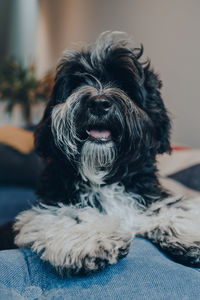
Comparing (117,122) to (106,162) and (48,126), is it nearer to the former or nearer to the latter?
(106,162)

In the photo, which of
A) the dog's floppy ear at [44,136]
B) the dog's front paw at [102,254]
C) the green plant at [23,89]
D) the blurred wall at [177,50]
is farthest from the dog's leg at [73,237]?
the green plant at [23,89]

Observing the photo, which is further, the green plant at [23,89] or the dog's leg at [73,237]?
the green plant at [23,89]

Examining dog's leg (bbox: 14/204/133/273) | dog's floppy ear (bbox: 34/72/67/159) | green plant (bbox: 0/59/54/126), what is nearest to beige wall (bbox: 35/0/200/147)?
dog's floppy ear (bbox: 34/72/67/159)

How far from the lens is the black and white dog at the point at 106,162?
4.99 feet

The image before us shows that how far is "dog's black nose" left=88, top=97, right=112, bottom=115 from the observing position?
1.51 meters

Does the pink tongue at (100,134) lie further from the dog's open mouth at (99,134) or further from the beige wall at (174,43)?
the beige wall at (174,43)

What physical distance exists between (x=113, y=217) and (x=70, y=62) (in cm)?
74

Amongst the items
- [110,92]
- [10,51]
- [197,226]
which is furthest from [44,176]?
[10,51]

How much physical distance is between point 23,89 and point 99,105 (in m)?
4.15

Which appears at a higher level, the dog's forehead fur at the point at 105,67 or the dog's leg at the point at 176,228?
the dog's forehead fur at the point at 105,67

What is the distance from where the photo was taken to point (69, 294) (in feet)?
3.79

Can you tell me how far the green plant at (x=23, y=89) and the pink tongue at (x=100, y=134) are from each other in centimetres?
378

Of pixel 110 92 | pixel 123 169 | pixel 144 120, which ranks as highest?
pixel 110 92

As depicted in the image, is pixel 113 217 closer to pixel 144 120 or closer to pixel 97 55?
pixel 144 120
